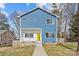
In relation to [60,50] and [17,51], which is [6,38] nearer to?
[17,51]

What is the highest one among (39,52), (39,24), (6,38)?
(39,24)

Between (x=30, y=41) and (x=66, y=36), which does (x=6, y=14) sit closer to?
(x=30, y=41)

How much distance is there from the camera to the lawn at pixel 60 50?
4230mm

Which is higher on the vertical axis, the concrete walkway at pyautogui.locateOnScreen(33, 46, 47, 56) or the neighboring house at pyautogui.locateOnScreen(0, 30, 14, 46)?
the neighboring house at pyautogui.locateOnScreen(0, 30, 14, 46)

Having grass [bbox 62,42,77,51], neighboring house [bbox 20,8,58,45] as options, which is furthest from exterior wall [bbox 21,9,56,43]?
grass [bbox 62,42,77,51]

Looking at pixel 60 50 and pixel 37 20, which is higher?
pixel 37 20

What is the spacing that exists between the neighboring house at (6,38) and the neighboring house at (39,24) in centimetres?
13

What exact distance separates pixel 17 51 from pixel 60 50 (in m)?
0.48

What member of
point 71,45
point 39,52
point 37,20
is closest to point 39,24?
point 37,20

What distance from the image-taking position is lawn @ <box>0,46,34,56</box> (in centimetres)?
423

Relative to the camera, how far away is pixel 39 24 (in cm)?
424

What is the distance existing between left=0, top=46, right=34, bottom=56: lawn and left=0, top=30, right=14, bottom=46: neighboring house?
0.19ft

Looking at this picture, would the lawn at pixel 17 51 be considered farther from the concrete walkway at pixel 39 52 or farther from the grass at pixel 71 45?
the grass at pixel 71 45

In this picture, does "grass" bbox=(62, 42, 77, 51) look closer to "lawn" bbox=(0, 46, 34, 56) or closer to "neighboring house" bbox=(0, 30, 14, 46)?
"lawn" bbox=(0, 46, 34, 56)
